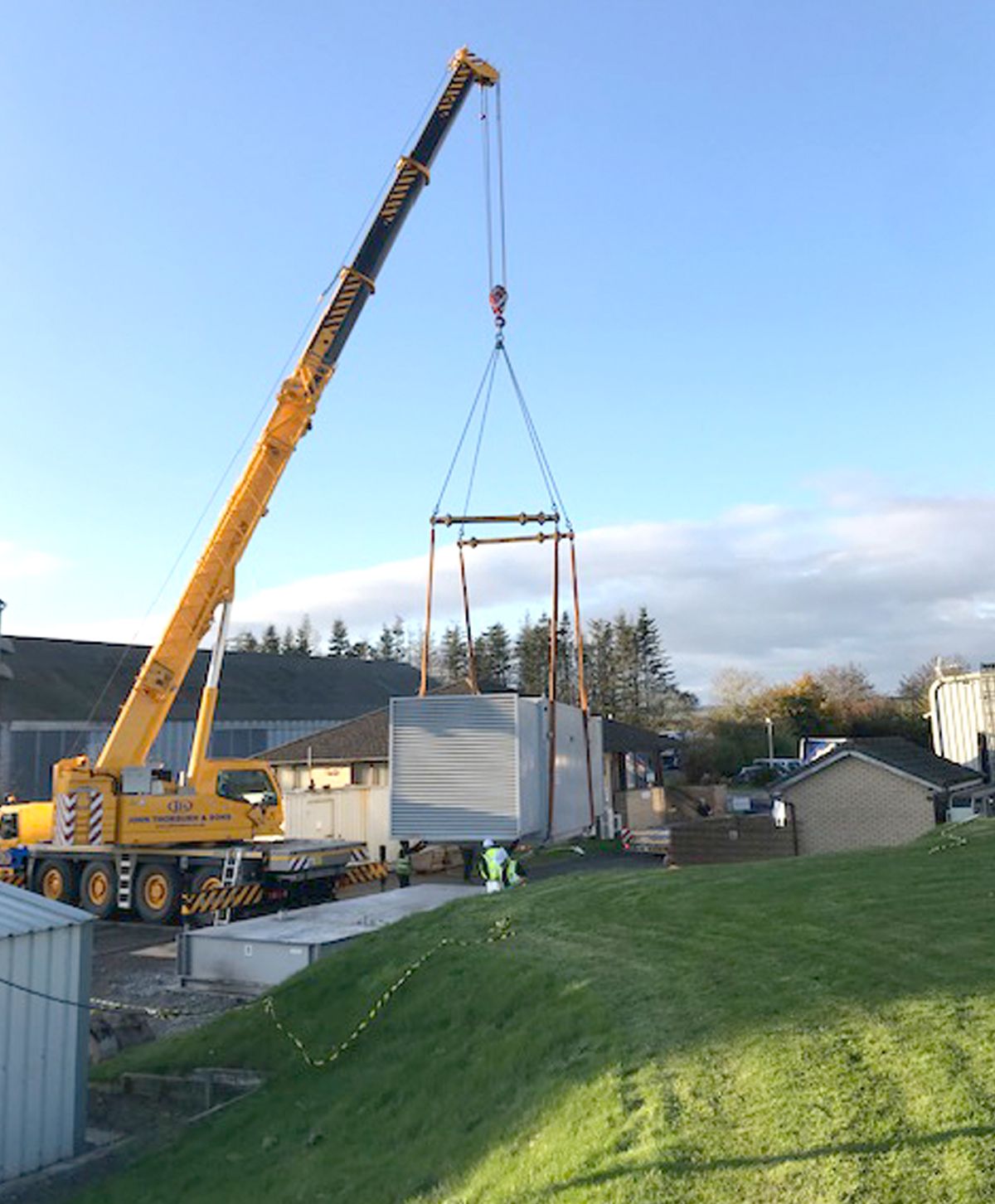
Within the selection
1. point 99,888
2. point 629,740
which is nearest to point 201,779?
point 99,888

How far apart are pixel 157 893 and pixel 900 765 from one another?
16.1 metres

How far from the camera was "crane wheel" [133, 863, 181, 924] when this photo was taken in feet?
71.0

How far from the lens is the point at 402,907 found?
16.3 metres

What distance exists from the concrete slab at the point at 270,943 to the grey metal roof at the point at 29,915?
4.07m

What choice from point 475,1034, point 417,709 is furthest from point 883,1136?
point 417,709

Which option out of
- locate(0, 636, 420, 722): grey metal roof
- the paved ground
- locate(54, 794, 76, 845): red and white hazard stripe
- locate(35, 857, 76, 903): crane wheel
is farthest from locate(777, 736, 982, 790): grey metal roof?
locate(0, 636, 420, 722): grey metal roof

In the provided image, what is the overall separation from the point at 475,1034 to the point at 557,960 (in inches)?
47.8

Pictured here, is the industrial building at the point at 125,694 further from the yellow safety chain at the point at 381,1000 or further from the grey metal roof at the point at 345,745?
the yellow safety chain at the point at 381,1000

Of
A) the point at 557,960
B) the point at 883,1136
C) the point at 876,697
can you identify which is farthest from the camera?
the point at 876,697

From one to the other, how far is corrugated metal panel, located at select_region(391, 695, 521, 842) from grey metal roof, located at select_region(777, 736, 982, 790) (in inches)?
310

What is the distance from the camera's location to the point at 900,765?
21.6 m

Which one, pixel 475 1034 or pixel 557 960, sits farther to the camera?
pixel 557 960

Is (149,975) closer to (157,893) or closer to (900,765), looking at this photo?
(157,893)

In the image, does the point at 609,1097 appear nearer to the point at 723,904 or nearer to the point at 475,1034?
the point at 475,1034
